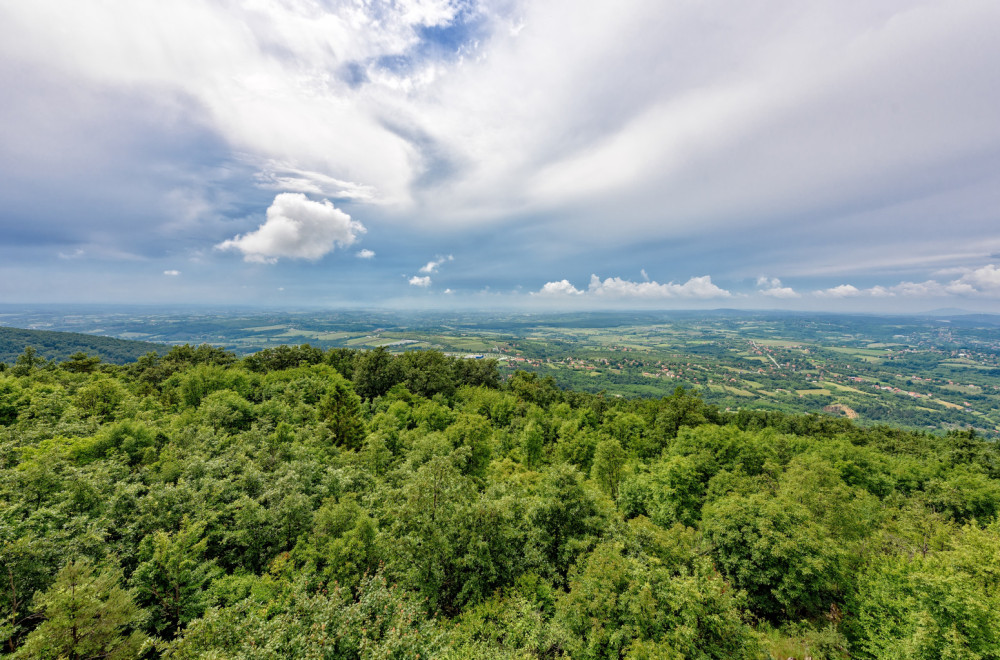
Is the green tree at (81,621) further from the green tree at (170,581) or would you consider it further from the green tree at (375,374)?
the green tree at (375,374)

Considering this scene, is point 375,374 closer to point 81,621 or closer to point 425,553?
point 425,553

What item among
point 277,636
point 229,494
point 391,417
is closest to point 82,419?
point 229,494

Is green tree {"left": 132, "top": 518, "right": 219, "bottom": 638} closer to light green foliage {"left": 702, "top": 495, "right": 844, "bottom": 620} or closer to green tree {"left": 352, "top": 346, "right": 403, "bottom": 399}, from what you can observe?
light green foliage {"left": 702, "top": 495, "right": 844, "bottom": 620}

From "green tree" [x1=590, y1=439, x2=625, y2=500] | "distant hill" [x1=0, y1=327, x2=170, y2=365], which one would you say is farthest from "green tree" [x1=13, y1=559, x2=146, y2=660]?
"distant hill" [x1=0, y1=327, x2=170, y2=365]

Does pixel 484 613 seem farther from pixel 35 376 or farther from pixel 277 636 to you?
pixel 35 376

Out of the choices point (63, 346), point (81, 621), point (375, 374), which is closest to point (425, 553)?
point (81, 621)

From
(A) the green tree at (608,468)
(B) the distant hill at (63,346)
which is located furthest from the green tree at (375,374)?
(B) the distant hill at (63,346)
